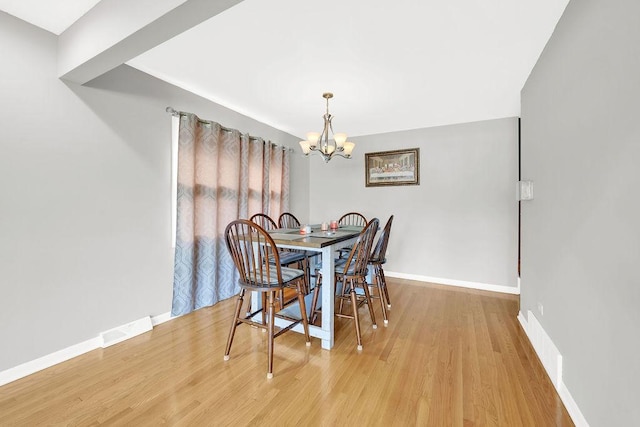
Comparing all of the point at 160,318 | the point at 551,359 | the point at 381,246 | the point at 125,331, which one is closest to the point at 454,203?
the point at 381,246

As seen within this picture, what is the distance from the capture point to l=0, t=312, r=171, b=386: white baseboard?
5.35 feet

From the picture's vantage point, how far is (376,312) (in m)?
2.69


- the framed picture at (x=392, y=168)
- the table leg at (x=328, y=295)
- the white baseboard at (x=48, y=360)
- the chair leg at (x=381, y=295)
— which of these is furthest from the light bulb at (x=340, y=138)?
the white baseboard at (x=48, y=360)

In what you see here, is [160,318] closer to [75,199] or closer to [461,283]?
[75,199]

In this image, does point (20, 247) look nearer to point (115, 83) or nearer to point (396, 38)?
point (115, 83)

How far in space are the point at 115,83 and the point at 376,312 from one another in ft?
10.2

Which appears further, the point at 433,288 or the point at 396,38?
the point at 433,288

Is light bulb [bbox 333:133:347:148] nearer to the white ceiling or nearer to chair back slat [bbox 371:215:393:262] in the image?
the white ceiling

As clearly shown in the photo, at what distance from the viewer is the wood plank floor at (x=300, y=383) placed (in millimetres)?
1354

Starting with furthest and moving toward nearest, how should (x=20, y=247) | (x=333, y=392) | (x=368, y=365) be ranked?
1. (x=368, y=365)
2. (x=20, y=247)
3. (x=333, y=392)

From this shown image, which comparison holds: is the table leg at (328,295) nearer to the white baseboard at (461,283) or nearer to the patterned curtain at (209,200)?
the patterned curtain at (209,200)

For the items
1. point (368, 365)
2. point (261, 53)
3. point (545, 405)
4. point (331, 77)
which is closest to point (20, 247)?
point (261, 53)

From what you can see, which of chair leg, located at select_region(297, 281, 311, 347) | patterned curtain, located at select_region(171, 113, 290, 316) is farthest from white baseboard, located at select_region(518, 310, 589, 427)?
patterned curtain, located at select_region(171, 113, 290, 316)

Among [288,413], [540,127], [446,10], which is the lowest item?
[288,413]
